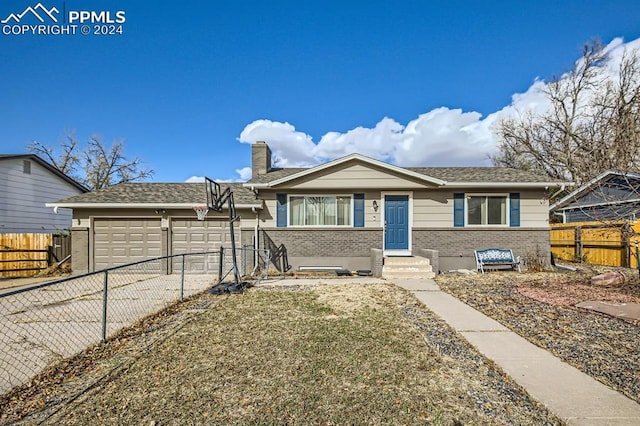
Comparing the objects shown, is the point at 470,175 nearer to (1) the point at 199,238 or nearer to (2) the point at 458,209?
(2) the point at 458,209

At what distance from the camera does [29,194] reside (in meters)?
15.1

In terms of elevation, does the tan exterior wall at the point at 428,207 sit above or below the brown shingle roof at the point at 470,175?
below

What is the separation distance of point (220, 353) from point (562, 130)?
30.6 m

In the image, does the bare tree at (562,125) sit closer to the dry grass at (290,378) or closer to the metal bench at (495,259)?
the metal bench at (495,259)

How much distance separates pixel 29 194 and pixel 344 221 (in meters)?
15.2

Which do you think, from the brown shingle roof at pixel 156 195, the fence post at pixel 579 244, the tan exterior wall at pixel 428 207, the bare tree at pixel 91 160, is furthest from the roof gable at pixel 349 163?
the bare tree at pixel 91 160

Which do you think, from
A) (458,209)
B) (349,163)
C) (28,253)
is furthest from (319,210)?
(28,253)

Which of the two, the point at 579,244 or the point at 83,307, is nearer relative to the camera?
the point at 83,307

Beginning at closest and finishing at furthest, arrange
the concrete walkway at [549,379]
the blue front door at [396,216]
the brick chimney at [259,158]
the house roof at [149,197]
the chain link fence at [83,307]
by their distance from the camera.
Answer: the concrete walkway at [549,379], the chain link fence at [83,307], the house roof at [149,197], the blue front door at [396,216], the brick chimney at [259,158]

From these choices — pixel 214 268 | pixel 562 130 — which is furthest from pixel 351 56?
pixel 562 130

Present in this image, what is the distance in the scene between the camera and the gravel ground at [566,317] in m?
3.73

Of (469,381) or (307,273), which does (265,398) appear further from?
(307,273)

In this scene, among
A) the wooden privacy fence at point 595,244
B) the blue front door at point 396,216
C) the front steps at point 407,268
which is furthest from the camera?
the wooden privacy fence at point 595,244

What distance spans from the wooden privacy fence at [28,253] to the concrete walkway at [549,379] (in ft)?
→ 45.2
